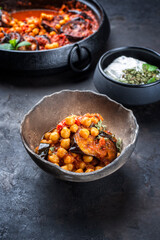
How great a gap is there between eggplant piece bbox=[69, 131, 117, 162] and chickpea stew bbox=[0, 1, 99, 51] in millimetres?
1487

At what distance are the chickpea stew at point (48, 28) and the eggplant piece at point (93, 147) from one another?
4.88 feet

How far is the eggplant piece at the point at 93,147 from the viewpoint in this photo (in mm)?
2025

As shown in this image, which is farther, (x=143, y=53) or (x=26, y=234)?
(x=143, y=53)

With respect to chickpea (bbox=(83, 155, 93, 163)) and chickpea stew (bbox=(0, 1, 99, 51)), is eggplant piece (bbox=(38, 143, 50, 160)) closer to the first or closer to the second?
chickpea (bbox=(83, 155, 93, 163))

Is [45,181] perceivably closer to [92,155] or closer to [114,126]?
[92,155]

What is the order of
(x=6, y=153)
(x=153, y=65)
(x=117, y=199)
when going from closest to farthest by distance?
1. (x=117, y=199)
2. (x=6, y=153)
3. (x=153, y=65)

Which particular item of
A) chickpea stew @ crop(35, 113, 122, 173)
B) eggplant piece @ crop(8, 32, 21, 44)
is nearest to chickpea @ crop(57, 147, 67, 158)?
chickpea stew @ crop(35, 113, 122, 173)

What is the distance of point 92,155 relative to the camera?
2025mm

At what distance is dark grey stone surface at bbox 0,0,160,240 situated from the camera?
1939mm

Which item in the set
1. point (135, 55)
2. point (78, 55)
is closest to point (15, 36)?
point (78, 55)

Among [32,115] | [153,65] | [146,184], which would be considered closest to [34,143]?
[32,115]

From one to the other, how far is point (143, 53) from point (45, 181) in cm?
167

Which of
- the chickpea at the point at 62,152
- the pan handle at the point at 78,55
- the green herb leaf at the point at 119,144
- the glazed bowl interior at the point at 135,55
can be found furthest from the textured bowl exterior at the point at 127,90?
the chickpea at the point at 62,152

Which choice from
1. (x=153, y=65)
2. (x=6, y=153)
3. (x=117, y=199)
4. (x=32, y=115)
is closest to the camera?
(x=117, y=199)
